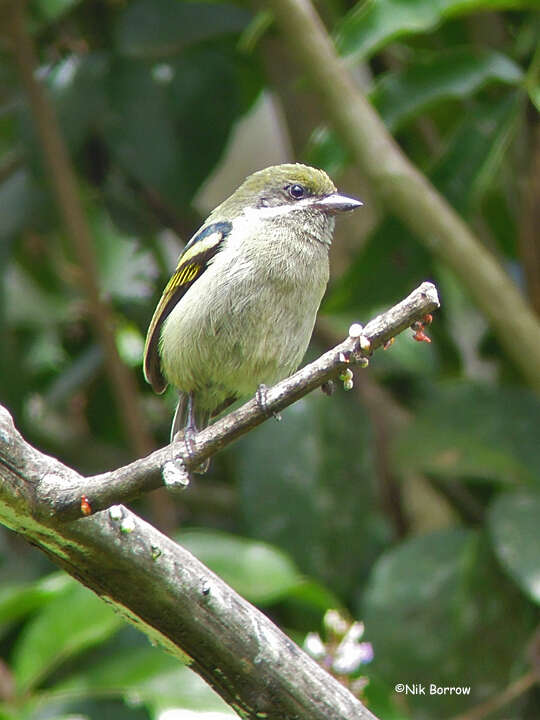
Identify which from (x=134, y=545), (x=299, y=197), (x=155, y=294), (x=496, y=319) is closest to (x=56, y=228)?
(x=155, y=294)

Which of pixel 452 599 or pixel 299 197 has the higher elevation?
pixel 299 197

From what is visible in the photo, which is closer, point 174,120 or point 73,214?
point 73,214

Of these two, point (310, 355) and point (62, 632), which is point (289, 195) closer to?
point (310, 355)

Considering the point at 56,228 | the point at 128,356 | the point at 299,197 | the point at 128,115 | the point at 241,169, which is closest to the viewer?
the point at 299,197

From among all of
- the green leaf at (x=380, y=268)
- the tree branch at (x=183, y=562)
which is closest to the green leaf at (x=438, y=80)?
the green leaf at (x=380, y=268)

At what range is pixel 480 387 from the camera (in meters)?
4.32

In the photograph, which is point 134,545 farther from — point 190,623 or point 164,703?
point 164,703

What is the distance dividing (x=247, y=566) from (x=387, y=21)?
1771 mm

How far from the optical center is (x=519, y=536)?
12.8 ft

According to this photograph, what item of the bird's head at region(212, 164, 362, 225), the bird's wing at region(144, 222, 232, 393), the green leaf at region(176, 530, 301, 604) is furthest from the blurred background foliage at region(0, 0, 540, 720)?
the bird's wing at region(144, 222, 232, 393)

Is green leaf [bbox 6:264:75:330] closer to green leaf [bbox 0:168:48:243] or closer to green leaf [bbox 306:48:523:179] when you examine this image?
green leaf [bbox 0:168:48:243]

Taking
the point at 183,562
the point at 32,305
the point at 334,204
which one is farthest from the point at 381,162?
the point at 32,305

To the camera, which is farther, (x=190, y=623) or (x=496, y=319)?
(x=496, y=319)

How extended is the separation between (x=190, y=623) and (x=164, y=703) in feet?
3.80
